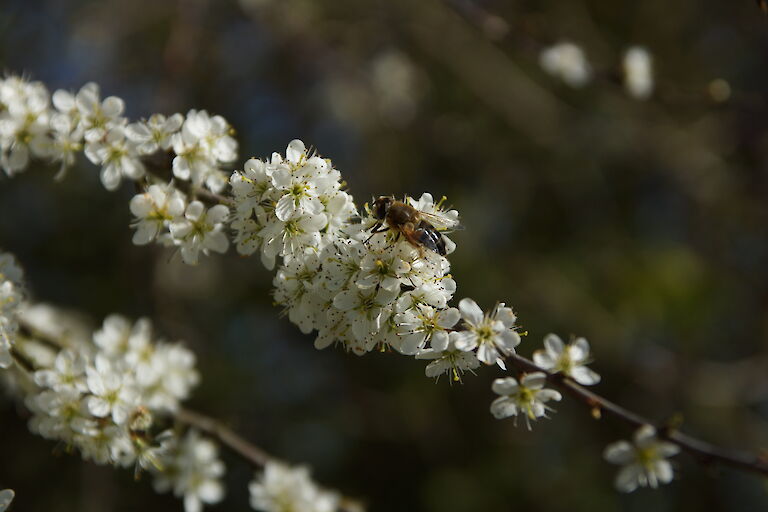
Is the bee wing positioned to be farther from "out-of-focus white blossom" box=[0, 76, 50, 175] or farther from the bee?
"out-of-focus white blossom" box=[0, 76, 50, 175]

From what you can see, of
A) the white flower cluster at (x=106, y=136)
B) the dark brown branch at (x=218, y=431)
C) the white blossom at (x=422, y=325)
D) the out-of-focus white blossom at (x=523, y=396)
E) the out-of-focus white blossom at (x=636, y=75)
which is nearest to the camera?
the white blossom at (x=422, y=325)

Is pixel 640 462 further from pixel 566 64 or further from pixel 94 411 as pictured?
pixel 566 64

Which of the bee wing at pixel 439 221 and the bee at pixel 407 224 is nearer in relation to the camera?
the bee at pixel 407 224

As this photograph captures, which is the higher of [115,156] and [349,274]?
[115,156]

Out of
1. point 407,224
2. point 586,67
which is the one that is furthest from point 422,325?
point 586,67

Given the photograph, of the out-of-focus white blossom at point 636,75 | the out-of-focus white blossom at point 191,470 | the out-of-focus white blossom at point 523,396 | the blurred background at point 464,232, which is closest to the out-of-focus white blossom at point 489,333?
the out-of-focus white blossom at point 523,396

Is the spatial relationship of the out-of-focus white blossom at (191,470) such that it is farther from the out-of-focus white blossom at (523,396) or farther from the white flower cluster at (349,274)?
the out-of-focus white blossom at (523,396)

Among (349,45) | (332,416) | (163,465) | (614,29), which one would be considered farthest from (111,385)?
(614,29)
